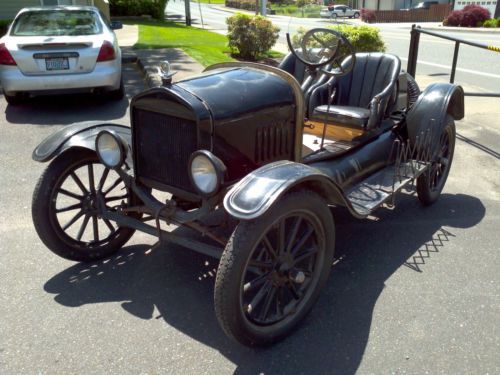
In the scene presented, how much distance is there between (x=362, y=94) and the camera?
4.76m

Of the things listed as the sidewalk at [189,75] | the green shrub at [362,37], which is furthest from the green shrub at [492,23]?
the green shrub at [362,37]

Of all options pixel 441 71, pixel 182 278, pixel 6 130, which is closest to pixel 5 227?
pixel 182 278

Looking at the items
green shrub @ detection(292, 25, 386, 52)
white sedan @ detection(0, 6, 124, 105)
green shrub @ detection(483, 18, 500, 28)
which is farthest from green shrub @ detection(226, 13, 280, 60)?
green shrub @ detection(483, 18, 500, 28)

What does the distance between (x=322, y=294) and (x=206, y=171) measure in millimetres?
1197

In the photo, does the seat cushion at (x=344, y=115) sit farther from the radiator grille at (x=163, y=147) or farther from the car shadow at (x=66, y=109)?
the car shadow at (x=66, y=109)

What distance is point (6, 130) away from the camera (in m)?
6.83

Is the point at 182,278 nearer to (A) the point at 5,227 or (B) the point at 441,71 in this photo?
(A) the point at 5,227

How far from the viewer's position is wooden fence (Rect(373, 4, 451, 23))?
39.7 meters

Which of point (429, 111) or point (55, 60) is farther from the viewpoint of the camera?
point (55, 60)

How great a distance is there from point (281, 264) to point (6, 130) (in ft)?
17.6

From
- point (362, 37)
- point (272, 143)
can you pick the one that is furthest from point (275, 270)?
point (362, 37)

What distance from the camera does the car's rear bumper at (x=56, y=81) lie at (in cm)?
725

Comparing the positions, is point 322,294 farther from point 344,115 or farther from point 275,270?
point 344,115

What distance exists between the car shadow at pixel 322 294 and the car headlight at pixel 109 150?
2.67 ft
